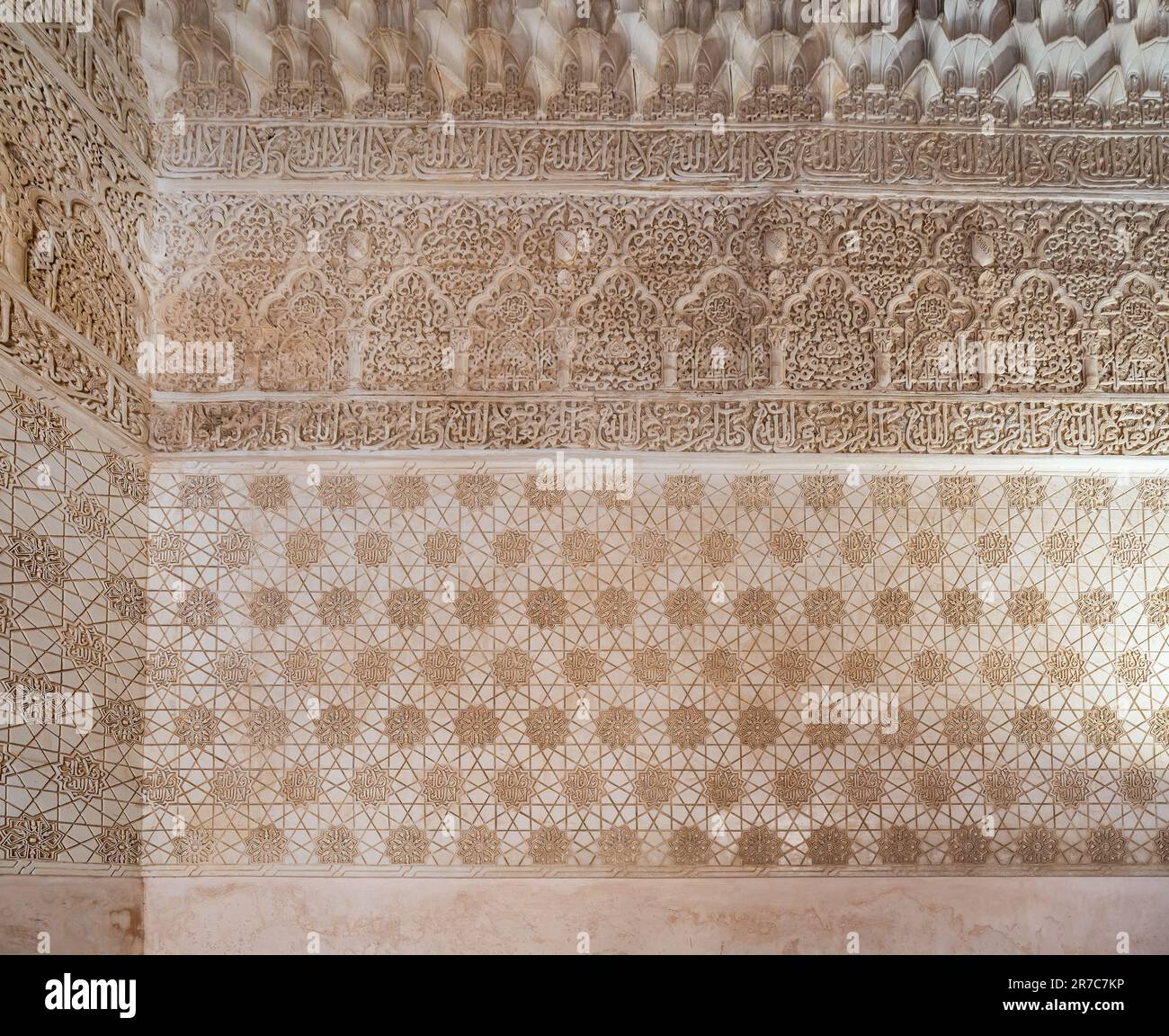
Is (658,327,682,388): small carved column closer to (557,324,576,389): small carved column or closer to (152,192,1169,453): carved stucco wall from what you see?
(152,192,1169,453): carved stucco wall

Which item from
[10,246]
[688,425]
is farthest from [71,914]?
[688,425]

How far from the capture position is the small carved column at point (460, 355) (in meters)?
3.30

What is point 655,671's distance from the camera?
3.15 meters

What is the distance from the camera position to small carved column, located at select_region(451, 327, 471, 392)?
130 inches

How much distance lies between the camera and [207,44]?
3.31 meters

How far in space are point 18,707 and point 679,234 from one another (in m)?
2.23

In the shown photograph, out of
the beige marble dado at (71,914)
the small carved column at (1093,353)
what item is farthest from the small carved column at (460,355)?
the small carved column at (1093,353)

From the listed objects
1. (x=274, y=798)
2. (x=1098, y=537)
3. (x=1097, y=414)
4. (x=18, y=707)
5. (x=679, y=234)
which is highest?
(x=679, y=234)

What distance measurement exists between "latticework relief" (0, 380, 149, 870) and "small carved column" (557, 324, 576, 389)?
49.1 inches

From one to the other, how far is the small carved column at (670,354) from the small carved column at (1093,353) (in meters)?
1.23

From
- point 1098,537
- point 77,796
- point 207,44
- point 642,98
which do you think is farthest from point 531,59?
point 77,796

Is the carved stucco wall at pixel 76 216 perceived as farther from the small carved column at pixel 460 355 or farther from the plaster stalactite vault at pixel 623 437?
the small carved column at pixel 460 355

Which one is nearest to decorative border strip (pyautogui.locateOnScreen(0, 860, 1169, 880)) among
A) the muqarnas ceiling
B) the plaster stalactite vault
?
the plaster stalactite vault

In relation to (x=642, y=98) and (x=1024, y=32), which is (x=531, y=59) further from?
(x=1024, y=32)
